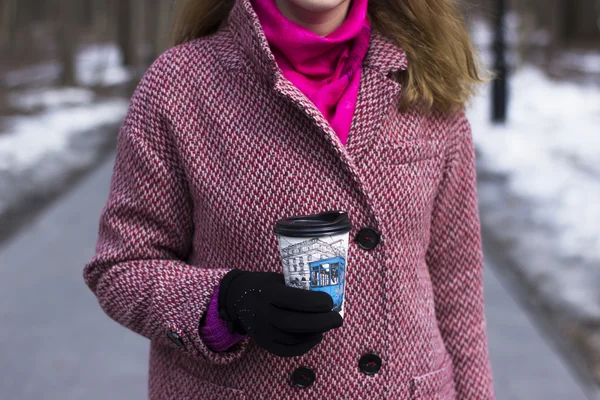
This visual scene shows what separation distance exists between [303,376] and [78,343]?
357 centimetres

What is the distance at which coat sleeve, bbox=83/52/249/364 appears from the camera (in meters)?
1.61

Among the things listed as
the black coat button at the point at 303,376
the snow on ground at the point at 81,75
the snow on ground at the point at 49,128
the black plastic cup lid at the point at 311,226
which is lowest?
the snow on ground at the point at 81,75

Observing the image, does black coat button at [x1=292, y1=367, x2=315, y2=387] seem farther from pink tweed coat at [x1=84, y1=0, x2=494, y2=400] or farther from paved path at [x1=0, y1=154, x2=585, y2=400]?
paved path at [x1=0, y1=154, x2=585, y2=400]

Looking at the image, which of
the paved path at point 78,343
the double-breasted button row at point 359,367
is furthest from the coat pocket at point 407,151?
the paved path at point 78,343

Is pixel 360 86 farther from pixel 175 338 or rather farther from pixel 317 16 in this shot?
pixel 175 338

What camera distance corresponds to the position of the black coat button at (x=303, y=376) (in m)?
1.63

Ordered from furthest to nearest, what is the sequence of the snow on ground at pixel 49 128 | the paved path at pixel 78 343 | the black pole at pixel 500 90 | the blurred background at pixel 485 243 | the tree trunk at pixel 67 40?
1. the tree trunk at pixel 67 40
2. the black pole at pixel 500 90
3. the snow on ground at pixel 49 128
4. the blurred background at pixel 485 243
5. the paved path at pixel 78 343

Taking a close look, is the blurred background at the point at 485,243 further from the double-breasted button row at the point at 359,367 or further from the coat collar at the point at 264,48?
the double-breasted button row at the point at 359,367

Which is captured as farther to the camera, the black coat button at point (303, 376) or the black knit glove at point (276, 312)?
the black coat button at point (303, 376)

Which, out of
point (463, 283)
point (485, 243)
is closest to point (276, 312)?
point (463, 283)

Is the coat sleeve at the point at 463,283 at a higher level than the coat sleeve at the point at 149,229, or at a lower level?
lower

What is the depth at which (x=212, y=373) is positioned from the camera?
1705mm

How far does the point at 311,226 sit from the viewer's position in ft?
4.41

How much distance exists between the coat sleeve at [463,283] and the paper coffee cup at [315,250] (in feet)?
1.75
